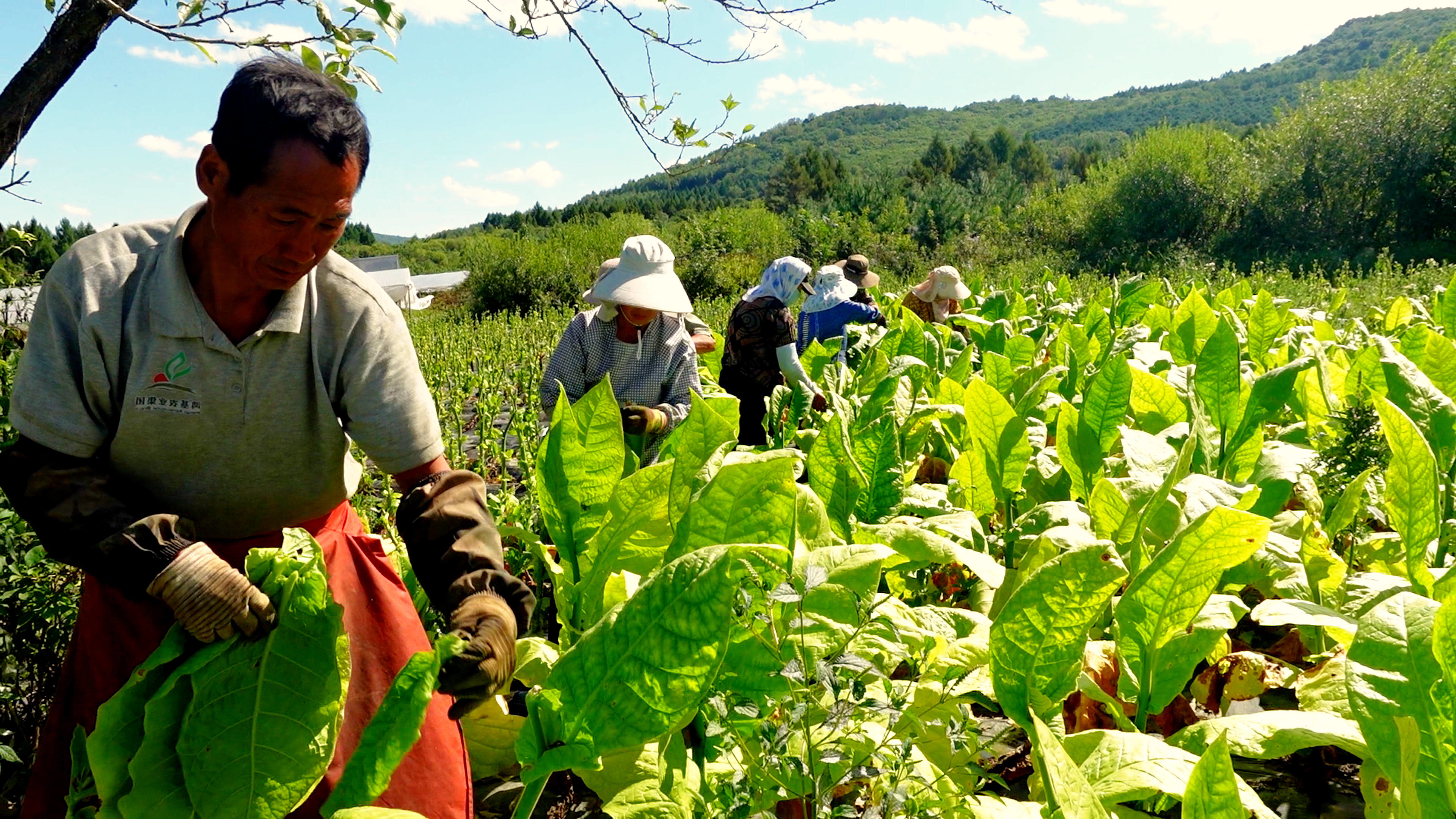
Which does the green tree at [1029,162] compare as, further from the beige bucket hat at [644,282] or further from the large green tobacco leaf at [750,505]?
the large green tobacco leaf at [750,505]

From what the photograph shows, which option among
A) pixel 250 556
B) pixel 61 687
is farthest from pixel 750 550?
pixel 61 687

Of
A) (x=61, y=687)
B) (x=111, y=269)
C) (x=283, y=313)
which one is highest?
(x=111, y=269)

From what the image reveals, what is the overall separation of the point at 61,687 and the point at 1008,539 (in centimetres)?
196

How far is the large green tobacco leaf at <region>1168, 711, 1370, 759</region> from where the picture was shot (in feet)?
4.75

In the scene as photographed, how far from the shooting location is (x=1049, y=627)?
137 cm

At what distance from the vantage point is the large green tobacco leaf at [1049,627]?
4.38 feet

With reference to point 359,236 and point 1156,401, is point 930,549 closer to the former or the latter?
point 1156,401

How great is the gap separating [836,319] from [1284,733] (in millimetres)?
4673

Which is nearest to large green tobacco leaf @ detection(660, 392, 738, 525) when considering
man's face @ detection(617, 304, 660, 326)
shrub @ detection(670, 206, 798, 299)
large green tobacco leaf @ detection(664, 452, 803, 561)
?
large green tobacco leaf @ detection(664, 452, 803, 561)

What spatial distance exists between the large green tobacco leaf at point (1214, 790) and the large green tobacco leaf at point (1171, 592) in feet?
1.63

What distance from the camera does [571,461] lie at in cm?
199

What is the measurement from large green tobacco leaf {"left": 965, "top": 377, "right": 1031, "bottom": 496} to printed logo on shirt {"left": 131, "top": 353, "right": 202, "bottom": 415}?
1.75 metres

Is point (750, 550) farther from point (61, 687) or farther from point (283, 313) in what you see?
point (61, 687)

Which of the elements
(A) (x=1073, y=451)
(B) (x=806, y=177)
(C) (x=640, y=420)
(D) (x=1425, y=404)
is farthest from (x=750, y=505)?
(B) (x=806, y=177)
